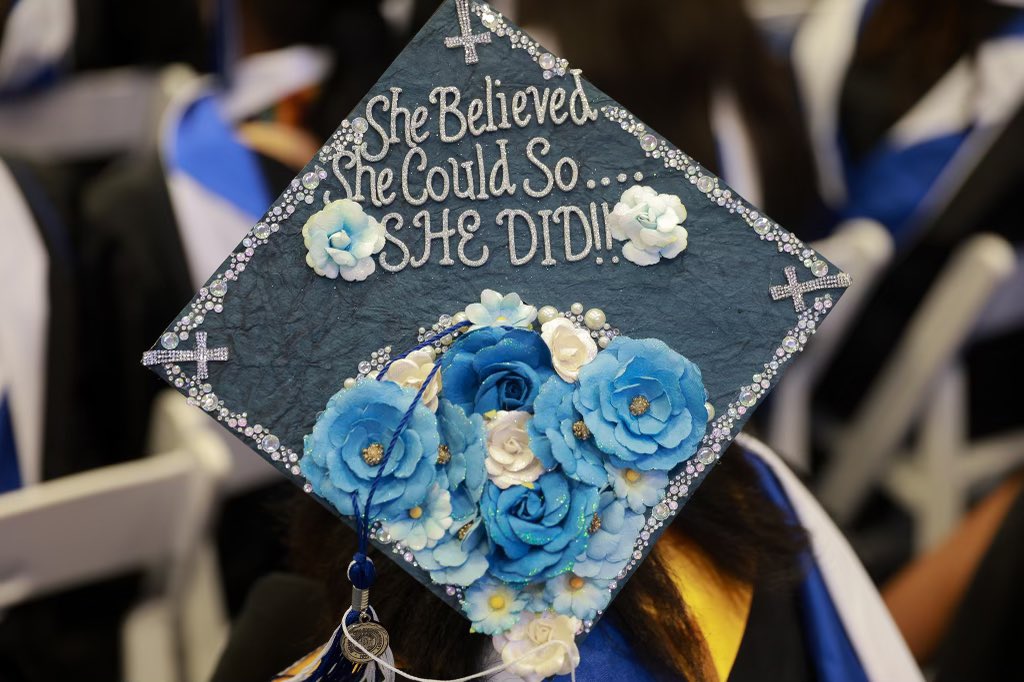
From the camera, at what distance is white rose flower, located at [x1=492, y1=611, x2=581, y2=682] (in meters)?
0.73

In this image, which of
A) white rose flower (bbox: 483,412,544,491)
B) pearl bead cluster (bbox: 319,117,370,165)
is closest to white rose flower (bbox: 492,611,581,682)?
white rose flower (bbox: 483,412,544,491)

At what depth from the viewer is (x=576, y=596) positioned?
744 mm

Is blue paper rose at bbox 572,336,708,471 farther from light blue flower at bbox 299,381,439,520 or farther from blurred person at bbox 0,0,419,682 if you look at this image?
blurred person at bbox 0,0,419,682

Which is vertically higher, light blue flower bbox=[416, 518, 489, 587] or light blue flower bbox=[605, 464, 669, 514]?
light blue flower bbox=[605, 464, 669, 514]

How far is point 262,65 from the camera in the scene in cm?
213

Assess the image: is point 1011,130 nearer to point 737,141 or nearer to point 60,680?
point 737,141

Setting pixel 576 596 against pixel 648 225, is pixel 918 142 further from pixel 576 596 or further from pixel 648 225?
pixel 576 596

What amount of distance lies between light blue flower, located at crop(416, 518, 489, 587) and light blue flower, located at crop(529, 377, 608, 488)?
7cm

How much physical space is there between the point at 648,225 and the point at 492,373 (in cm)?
16

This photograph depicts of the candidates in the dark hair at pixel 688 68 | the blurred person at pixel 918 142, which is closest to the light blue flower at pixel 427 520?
the dark hair at pixel 688 68

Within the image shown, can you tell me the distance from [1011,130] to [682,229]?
1290mm

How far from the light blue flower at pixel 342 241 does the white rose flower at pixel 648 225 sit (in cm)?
18

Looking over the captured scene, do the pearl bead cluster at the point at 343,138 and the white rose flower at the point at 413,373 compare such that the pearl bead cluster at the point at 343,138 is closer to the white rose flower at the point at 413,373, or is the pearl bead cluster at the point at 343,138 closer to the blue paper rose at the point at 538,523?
the white rose flower at the point at 413,373

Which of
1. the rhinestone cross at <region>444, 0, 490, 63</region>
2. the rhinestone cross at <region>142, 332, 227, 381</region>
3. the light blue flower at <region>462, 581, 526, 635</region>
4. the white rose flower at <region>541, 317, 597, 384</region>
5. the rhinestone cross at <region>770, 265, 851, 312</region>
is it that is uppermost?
the rhinestone cross at <region>444, 0, 490, 63</region>
